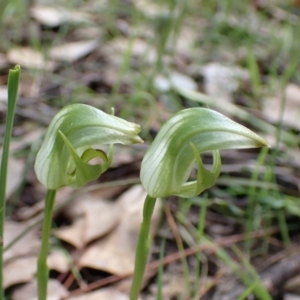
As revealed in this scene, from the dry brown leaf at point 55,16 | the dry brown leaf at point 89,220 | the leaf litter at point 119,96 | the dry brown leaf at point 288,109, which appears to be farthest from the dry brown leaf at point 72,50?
the dry brown leaf at point 89,220

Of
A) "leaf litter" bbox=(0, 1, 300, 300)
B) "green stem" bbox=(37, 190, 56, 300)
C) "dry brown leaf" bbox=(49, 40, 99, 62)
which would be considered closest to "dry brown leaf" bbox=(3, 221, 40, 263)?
"leaf litter" bbox=(0, 1, 300, 300)

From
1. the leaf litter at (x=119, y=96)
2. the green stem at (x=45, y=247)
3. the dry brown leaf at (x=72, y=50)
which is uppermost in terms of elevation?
the green stem at (x=45, y=247)

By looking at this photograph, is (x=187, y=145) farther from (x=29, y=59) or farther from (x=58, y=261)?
(x=29, y=59)

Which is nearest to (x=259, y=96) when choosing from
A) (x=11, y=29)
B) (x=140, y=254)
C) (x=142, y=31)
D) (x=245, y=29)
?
(x=245, y=29)

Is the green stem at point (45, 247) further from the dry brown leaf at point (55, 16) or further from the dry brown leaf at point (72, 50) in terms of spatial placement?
the dry brown leaf at point (55, 16)

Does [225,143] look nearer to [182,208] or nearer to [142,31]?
[182,208]
